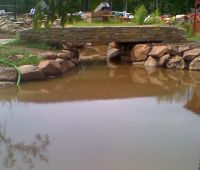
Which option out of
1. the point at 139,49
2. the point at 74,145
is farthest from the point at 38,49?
the point at 74,145

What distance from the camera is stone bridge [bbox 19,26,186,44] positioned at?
48.9 feet

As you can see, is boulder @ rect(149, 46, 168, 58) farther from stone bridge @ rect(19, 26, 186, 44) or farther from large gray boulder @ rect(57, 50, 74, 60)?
large gray boulder @ rect(57, 50, 74, 60)

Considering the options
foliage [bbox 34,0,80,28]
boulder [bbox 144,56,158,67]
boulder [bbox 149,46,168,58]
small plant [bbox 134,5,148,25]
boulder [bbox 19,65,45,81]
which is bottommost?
boulder [bbox 144,56,158,67]

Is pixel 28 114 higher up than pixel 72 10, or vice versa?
pixel 72 10

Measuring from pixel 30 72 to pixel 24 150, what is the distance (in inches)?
213

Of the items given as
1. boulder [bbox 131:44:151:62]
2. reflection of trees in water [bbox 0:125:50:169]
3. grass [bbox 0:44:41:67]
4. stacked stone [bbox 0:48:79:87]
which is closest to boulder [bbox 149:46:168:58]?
boulder [bbox 131:44:151:62]

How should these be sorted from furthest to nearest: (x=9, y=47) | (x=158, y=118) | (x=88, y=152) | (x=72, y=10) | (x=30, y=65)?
1. (x=9, y=47)
2. (x=30, y=65)
3. (x=158, y=118)
4. (x=88, y=152)
5. (x=72, y=10)

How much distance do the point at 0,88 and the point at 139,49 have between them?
6.15 m

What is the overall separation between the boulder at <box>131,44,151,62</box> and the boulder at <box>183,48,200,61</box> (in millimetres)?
1473

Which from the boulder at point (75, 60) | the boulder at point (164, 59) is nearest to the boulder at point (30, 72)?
the boulder at point (75, 60)

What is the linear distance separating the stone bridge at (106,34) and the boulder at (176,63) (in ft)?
4.88

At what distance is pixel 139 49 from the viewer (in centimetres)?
1552

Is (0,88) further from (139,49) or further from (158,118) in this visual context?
(139,49)

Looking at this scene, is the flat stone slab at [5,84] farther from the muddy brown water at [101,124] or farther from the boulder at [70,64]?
the boulder at [70,64]
